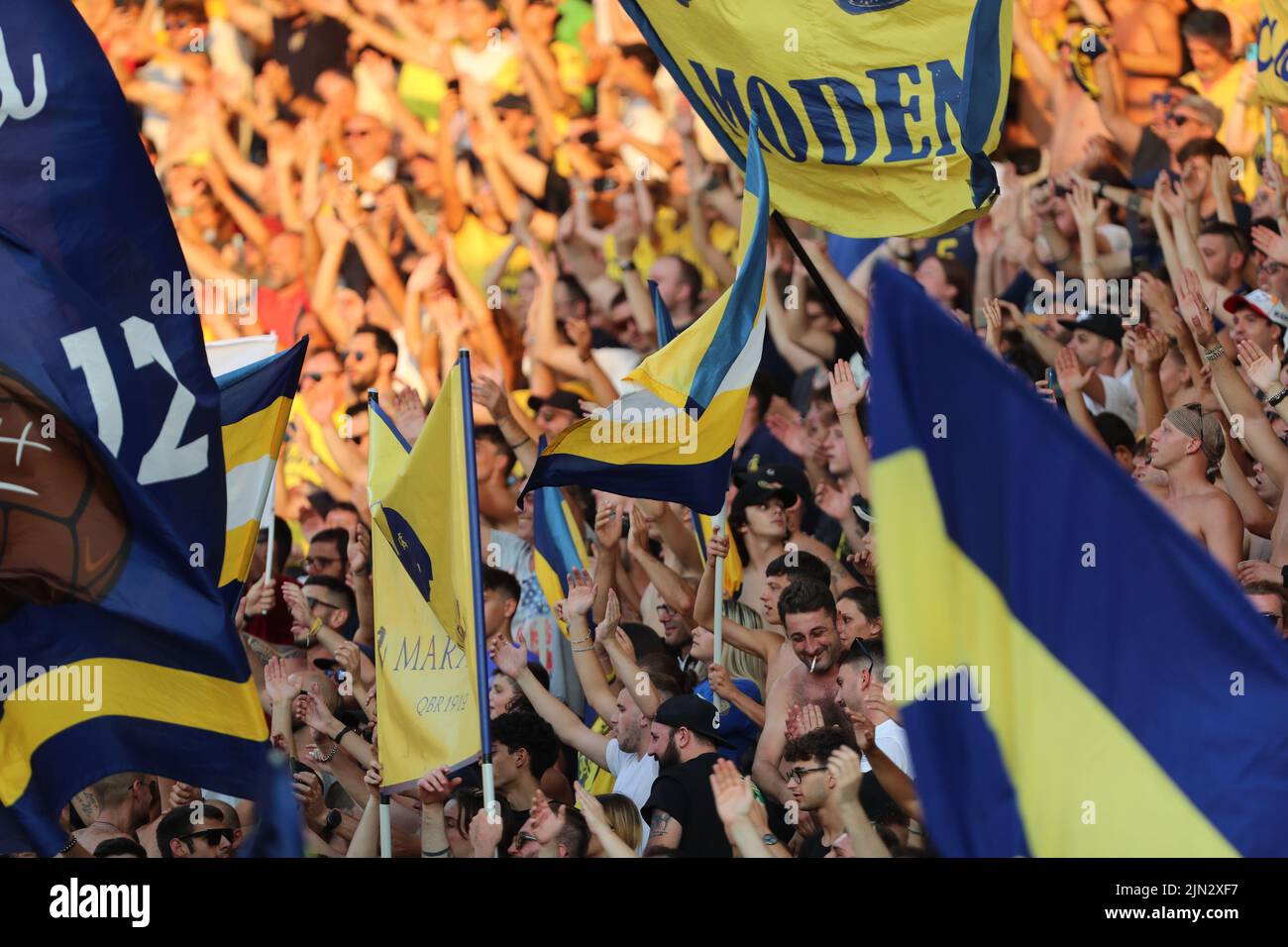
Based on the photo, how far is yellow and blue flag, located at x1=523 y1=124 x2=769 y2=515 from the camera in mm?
5625

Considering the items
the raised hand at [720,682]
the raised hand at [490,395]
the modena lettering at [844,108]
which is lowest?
the raised hand at [720,682]

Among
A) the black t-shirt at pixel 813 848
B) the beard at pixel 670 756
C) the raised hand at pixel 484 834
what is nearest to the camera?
the black t-shirt at pixel 813 848

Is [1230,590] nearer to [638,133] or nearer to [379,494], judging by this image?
[379,494]

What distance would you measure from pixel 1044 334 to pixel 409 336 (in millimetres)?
3989

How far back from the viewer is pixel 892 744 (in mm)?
5266

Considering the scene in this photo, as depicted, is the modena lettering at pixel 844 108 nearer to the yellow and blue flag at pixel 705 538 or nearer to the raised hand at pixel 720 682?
the yellow and blue flag at pixel 705 538

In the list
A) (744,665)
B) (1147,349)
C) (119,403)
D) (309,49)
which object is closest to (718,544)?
(744,665)

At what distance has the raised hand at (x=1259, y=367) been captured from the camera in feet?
19.6

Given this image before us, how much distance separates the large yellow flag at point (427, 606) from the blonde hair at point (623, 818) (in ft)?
1.50

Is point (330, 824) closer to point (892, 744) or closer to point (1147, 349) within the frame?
point (892, 744)

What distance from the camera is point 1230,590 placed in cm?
306

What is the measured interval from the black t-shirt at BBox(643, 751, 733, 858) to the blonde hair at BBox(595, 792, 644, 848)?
0.19 ft

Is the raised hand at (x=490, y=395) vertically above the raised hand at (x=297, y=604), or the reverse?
the raised hand at (x=490, y=395)

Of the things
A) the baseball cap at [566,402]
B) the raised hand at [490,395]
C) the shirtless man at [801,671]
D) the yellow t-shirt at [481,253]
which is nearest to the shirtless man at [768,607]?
the shirtless man at [801,671]
